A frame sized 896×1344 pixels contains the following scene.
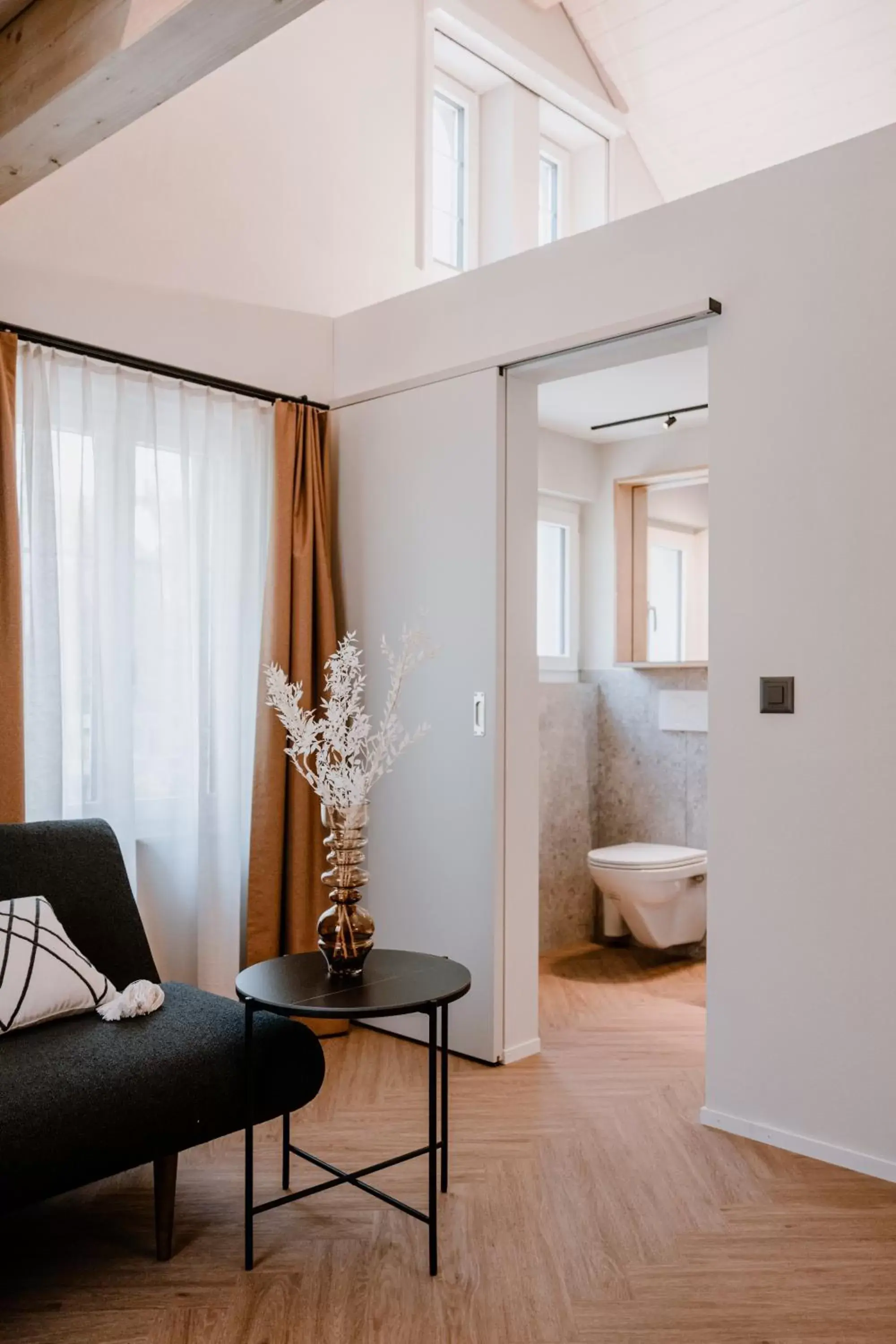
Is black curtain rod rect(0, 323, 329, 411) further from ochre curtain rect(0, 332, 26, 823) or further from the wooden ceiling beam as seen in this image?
the wooden ceiling beam

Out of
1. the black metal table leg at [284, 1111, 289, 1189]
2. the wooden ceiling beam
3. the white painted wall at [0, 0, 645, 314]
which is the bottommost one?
the black metal table leg at [284, 1111, 289, 1189]

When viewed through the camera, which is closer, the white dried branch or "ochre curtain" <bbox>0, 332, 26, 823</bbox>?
the white dried branch

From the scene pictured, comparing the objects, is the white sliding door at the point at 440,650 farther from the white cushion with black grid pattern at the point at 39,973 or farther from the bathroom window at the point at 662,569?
the bathroom window at the point at 662,569

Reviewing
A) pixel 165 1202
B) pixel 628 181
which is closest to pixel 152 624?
pixel 165 1202

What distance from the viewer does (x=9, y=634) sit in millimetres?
2814

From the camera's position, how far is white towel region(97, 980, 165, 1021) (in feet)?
7.38

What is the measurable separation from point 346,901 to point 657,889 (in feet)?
7.48

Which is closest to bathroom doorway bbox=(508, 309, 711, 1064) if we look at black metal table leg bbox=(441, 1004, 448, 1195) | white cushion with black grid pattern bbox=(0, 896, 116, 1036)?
black metal table leg bbox=(441, 1004, 448, 1195)

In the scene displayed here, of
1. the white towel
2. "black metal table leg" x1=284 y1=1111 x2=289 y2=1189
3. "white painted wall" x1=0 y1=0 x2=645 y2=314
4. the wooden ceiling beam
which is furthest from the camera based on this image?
"white painted wall" x1=0 y1=0 x2=645 y2=314

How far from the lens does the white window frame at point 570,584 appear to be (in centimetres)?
500

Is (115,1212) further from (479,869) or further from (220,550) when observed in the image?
(220,550)

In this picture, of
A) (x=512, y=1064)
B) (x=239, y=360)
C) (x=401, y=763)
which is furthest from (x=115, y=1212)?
(x=239, y=360)

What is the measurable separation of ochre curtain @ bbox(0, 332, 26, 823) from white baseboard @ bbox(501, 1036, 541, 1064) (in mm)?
1570

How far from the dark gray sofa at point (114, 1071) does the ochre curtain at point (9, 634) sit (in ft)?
0.85
